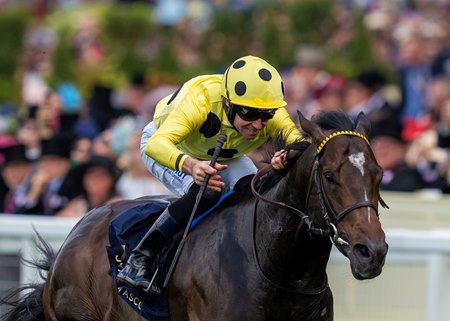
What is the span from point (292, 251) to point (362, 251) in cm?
68

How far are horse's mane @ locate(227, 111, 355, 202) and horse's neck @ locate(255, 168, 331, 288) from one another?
5.2 inches

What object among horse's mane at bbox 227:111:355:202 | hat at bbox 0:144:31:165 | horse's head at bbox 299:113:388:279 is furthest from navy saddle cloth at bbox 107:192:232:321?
hat at bbox 0:144:31:165

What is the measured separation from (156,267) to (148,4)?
1188 cm

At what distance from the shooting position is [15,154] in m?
11.5

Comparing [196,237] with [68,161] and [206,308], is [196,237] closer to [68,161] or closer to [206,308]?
[206,308]

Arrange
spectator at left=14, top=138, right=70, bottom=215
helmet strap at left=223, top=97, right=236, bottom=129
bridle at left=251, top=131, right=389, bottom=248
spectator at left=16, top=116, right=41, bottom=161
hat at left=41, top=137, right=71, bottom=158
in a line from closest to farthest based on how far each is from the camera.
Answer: bridle at left=251, top=131, right=389, bottom=248 → helmet strap at left=223, top=97, right=236, bottom=129 → spectator at left=14, top=138, right=70, bottom=215 → hat at left=41, top=137, right=71, bottom=158 → spectator at left=16, top=116, right=41, bottom=161

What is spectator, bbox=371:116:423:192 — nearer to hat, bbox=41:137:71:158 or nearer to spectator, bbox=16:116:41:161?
hat, bbox=41:137:71:158

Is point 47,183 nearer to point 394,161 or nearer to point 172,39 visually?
point 394,161

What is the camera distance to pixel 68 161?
11.1 meters

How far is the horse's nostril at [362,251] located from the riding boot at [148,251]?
52.8 inches

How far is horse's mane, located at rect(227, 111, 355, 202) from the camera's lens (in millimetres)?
5480

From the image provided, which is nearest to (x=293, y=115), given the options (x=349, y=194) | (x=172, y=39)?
(x=172, y=39)

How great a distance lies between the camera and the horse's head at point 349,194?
5.01m

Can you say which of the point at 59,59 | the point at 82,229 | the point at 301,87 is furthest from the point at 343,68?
the point at 82,229
